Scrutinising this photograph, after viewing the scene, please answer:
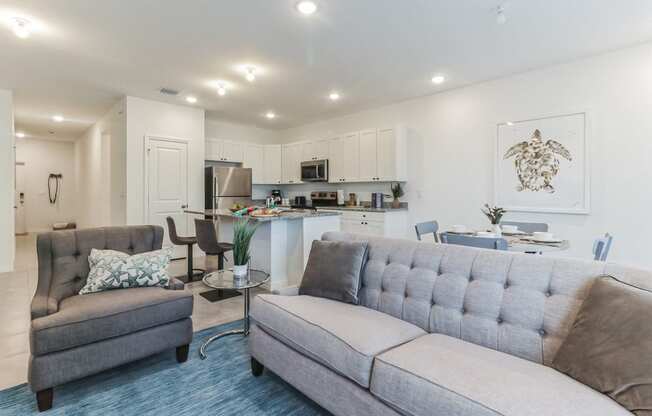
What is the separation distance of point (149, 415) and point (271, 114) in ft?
18.1

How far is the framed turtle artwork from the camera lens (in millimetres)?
3814

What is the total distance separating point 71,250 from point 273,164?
5.33 m

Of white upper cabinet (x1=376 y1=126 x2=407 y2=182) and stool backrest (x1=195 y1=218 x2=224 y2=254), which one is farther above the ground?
white upper cabinet (x1=376 y1=126 x2=407 y2=182)

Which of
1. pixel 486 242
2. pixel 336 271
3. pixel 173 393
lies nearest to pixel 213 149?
pixel 336 271

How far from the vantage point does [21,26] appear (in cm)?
305

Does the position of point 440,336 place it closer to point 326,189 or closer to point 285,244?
point 285,244

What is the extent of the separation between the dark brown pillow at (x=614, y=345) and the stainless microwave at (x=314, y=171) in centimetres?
538

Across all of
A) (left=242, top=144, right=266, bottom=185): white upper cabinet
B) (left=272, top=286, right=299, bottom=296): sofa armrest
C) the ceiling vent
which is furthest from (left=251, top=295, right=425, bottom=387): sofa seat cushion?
(left=242, top=144, right=266, bottom=185): white upper cabinet

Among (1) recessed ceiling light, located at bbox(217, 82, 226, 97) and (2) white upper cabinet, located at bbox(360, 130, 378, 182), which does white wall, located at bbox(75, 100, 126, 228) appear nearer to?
(1) recessed ceiling light, located at bbox(217, 82, 226, 97)

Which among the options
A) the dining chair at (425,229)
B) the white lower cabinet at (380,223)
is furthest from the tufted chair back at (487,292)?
the white lower cabinet at (380,223)

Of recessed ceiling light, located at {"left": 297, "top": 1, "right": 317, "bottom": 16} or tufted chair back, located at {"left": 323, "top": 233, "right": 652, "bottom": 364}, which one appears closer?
tufted chair back, located at {"left": 323, "top": 233, "right": 652, "bottom": 364}

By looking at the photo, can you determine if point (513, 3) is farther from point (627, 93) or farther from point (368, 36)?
→ point (627, 93)

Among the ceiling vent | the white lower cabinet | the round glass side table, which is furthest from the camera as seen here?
the white lower cabinet

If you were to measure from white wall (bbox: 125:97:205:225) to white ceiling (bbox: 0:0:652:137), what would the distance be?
0.32 metres
